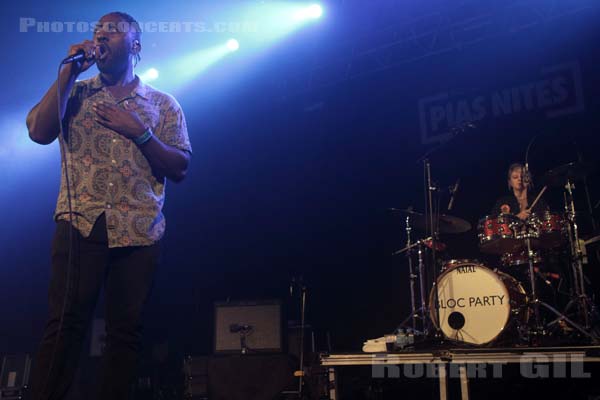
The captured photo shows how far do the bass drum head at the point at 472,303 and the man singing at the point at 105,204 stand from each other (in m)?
2.79

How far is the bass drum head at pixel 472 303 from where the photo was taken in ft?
14.0

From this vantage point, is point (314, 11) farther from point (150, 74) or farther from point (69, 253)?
point (69, 253)

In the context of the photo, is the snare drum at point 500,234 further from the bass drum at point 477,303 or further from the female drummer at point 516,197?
the female drummer at point 516,197

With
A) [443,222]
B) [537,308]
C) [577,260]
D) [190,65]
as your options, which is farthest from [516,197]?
[190,65]

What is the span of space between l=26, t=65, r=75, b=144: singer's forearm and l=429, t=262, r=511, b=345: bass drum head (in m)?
3.10

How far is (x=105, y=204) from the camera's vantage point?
1.94 meters

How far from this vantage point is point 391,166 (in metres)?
6.21

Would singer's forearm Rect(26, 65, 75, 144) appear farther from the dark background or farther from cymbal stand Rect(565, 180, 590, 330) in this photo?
cymbal stand Rect(565, 180, 590, 330)

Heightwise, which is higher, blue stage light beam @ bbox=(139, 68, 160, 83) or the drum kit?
blue stage light beam @ bbox=(139, 68, 160, 83)

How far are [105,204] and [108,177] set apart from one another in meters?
0.11

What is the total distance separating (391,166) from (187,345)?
10.2 feet

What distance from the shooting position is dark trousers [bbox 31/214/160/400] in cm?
170

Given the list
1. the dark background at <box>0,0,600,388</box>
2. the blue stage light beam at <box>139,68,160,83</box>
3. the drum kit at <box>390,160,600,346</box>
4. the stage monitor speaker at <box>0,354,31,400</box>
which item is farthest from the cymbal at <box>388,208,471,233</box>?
the stage monitor speaker at <box>0,354,31,400</box>

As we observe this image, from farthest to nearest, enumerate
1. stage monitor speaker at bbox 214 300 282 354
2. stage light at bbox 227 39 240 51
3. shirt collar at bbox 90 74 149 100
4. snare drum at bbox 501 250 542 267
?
stage light at bbox 227 39 240 51 < stage monitor speaker at bbox 214 300 282 354 < snare drum at bbox 501 250 542 267 < shirt collar at bbox 90 74 149 100
